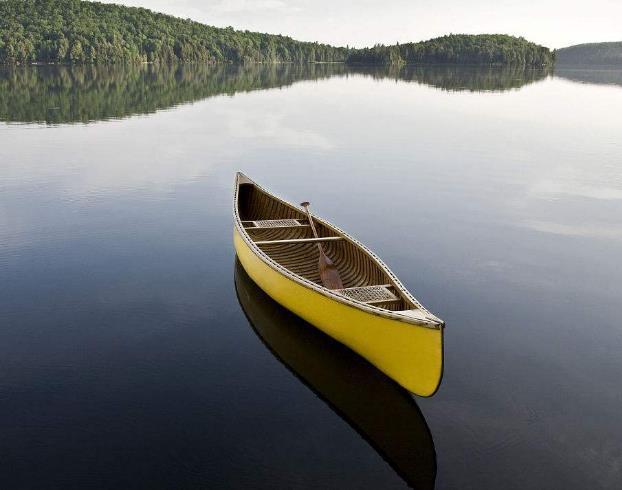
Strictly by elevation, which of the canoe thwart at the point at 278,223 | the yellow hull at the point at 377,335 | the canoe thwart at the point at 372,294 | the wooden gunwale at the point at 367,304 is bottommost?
the yellow hull at the point at 377,335

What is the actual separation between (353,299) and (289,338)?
284 cm

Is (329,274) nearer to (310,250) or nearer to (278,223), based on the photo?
(310,250)

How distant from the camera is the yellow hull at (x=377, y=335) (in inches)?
426

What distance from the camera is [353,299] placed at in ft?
41.8

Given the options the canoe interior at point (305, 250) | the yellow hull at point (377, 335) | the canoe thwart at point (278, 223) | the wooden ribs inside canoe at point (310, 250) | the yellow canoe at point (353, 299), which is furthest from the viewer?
the canoe thwart at point (278, 223)

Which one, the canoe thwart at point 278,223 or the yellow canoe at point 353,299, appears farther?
the canoe thwart at point 278,223

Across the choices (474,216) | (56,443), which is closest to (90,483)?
(56,443)

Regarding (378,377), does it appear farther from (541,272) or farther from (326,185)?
(326,185)

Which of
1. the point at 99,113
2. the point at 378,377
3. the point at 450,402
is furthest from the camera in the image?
the point at 99,113

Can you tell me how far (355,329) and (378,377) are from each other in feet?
4.63

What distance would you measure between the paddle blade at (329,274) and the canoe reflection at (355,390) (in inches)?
55.6

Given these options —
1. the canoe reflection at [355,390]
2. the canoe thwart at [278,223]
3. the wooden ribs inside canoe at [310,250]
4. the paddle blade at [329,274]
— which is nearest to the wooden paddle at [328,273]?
the paddle blade at [329,274]

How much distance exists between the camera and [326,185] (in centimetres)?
3173

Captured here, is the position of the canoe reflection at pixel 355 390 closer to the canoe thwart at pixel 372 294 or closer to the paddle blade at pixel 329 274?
the paddle blade at pixel 329 274
